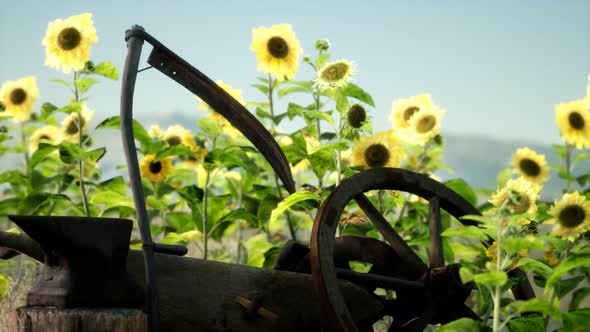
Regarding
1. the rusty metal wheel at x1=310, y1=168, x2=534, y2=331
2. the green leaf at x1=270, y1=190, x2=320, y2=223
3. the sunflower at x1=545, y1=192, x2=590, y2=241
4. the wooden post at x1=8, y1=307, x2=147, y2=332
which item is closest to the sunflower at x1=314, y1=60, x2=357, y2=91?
the green leaf at x1=270, y1=190, x2=320, y2=223

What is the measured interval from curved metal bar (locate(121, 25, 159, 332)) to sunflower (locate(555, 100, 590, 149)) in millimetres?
1780

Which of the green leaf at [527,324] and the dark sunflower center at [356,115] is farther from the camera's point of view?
the dark sunflower center at [356,115]

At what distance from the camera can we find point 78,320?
40.4 inches

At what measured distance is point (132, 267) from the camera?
1.18 meters

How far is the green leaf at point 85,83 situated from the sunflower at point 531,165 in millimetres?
1536

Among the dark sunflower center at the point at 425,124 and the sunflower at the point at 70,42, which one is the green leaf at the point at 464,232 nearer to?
the dark sunflower center at the point at 425,124

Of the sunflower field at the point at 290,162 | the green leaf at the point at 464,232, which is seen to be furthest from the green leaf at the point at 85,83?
the green leaf at the point at 464,232

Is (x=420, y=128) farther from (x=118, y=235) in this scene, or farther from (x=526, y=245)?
(x=118, y=235)

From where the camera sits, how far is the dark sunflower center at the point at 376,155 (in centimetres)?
201

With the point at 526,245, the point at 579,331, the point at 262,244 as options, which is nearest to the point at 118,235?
the point at 526,245

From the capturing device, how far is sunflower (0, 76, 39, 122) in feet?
9.24

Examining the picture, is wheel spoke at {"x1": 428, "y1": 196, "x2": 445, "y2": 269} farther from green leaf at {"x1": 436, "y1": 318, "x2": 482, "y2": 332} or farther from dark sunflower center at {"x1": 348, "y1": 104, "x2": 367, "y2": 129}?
dark sunflower center at {"x1": 348, "y1": 104, "x2": 367, "y2": 129}

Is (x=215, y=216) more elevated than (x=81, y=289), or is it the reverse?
(x=215, y=216)

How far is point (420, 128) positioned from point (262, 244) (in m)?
0.65
